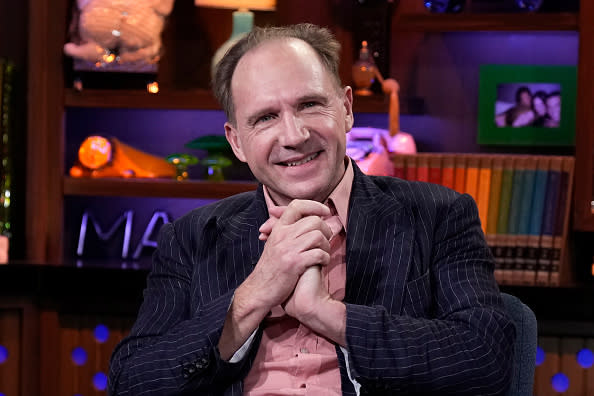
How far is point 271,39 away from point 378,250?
46 centimetres

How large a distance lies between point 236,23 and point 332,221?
1.51m

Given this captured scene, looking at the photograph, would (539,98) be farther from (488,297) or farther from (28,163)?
(28,163)

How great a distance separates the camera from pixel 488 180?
2.63 m

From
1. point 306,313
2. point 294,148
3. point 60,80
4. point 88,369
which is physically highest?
point 60,80

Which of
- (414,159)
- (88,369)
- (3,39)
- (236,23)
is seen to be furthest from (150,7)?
(88,369)

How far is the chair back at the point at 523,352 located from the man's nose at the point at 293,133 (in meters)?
0.52

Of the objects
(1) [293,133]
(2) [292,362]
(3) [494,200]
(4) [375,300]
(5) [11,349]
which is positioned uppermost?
(1) [293,133]

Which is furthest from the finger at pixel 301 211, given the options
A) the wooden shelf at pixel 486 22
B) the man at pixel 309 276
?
the wooden shelf at pixel 486 22

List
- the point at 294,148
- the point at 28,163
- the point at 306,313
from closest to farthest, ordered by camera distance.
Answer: the point at 306,313 < the point at 294,148 < the point at 28,163

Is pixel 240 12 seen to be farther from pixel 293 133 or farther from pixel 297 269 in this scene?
pixel 297 269

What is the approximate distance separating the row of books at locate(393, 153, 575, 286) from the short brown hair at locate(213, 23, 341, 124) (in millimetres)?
1059

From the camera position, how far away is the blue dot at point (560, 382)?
247cm

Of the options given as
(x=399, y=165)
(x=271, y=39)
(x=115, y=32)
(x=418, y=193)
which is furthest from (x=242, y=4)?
(x=418, y=193)

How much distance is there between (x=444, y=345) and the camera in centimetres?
140
